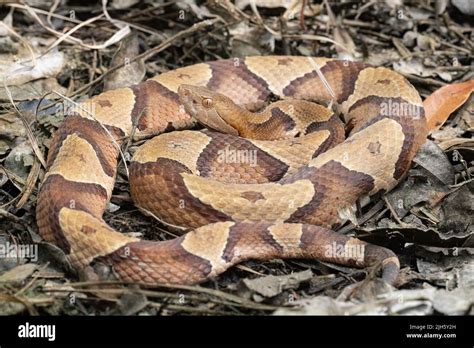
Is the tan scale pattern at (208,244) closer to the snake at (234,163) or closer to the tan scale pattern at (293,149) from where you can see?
the snake at (234,163)

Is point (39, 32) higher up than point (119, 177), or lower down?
higher up

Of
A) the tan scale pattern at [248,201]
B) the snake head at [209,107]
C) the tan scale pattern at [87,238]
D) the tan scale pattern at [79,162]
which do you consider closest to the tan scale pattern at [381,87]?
the snake head at [209,107]

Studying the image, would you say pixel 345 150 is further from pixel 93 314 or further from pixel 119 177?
pixel 93 314

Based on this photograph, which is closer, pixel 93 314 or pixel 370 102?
pixel 93 314

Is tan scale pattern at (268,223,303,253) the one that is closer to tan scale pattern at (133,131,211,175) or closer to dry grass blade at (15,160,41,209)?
tan scale pattern at (133,131,211,175)

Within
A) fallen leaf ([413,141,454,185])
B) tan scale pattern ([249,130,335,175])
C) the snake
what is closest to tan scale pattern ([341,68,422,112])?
the snake

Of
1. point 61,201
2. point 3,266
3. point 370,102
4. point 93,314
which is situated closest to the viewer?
point 93,314

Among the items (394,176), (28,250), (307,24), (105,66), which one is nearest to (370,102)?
(394,176)
